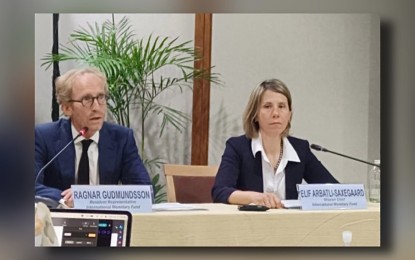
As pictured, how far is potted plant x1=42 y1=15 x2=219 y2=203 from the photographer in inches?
99.6

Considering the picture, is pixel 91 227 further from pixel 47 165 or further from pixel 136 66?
pixel 136 66

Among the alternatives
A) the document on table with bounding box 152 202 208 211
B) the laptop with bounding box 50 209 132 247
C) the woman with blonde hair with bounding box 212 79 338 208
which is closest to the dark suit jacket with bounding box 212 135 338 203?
the woman with blonde hair with bounding box 212 79 338 208

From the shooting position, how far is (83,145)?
2533mm

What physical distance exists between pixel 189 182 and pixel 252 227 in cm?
32

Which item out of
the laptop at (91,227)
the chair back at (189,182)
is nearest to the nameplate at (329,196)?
the chair back at (189,182)

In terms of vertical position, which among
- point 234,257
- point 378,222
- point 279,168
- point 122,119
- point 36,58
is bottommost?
point 234,257

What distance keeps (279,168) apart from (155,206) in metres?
0.54

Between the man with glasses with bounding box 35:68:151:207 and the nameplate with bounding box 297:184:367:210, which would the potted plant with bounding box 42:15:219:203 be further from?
the nameplate with bounding box 297:184:367:210

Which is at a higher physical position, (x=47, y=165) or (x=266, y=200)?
(x=47, y=165)

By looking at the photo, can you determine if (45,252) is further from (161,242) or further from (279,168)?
(279,168)

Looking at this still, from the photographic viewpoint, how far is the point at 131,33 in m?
2.55

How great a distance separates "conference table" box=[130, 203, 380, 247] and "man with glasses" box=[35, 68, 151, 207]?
0.68 ft

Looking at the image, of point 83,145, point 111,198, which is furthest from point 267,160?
point 83,145

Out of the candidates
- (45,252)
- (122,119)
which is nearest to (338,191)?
(122,119)
